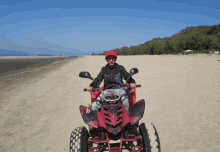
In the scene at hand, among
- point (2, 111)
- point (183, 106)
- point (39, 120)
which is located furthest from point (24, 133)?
point (183, 106)

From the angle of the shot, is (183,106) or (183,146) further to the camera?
(183,106)

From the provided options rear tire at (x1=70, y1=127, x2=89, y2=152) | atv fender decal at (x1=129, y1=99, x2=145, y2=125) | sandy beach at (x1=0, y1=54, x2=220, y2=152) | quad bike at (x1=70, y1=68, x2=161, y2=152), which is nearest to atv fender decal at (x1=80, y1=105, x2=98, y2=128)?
quad bike at (x1=70, y1=68, x2=161, y2=152)

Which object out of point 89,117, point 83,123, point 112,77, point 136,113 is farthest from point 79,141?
point 83,123

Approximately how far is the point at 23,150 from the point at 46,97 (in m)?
4.59

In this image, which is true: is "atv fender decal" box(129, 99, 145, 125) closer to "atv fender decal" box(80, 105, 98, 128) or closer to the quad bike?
the quad bike

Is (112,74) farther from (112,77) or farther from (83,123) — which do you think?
(83,123)

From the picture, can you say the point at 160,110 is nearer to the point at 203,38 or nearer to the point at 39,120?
the point at 39,120

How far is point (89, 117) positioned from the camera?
9.49 ft

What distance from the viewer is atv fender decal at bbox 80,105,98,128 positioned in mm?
2740

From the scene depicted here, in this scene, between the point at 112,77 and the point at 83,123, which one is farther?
the point at 83,123

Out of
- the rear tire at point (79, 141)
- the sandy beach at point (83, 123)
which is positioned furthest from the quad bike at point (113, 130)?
the sandy beach at point (83, 123)

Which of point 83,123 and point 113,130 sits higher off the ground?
point 113,130

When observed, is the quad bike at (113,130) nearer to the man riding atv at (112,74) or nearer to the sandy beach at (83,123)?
the man riding atv at (112,74)

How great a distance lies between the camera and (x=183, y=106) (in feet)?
20.0
